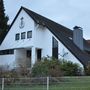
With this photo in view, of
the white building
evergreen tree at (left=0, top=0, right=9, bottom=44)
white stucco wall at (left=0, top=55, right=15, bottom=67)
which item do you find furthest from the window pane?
evergreen tree at (left=0, top=0, right=9, bottom=44)

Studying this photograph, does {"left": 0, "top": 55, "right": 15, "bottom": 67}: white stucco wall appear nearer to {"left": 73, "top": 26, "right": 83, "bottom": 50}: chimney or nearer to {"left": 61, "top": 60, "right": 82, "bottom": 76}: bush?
{"left": 73, "top": 26, "right": 83, "bottom": 50}: chimney

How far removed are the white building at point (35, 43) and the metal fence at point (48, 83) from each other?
13.7 metres

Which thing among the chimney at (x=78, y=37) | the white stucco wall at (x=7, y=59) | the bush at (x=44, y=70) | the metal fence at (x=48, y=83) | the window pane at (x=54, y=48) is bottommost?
the metal fence at (x=48, y=83)

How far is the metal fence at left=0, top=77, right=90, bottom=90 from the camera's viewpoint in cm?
1490

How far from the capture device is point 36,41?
33.8 metres

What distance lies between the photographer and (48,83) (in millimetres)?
15516

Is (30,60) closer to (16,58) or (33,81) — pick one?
(16,58)

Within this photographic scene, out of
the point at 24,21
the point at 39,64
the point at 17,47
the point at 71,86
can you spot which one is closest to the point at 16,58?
the point at 17,47

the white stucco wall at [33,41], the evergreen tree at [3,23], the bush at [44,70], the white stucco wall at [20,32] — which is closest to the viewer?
the bush at [44,70]

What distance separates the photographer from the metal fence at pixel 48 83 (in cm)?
1490

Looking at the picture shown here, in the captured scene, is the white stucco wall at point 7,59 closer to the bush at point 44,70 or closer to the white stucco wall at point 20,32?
the white stucco wall at point 20,32

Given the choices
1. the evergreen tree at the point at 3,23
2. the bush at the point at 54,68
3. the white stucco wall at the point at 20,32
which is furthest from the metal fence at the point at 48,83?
the evergreen tree at the point at 3,23

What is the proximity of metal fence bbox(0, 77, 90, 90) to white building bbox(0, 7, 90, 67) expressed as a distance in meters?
13.7

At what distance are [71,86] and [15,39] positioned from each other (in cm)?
2210
